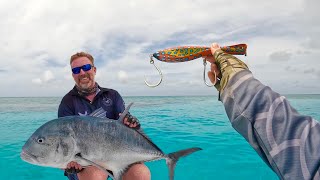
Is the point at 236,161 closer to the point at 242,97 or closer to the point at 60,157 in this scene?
the point at 60,157

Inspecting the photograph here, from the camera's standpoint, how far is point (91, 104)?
444cm

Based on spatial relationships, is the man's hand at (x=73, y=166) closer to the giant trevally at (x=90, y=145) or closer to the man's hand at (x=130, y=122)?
the giant trevally at (x=90, y=145)

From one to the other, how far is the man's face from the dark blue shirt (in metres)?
0.20

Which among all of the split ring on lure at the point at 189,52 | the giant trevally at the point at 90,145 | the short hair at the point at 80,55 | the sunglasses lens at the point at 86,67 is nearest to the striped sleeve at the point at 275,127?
the split ring on lure at the point at 189,52

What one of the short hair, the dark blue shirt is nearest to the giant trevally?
the dark blue shirt

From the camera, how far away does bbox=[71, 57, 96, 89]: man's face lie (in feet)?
14.2

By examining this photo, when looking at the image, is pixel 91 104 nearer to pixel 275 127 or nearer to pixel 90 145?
pixel 90 145

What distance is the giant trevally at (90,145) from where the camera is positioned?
10.3 ft

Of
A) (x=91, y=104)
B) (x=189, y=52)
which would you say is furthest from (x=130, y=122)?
(x=189, y=52)

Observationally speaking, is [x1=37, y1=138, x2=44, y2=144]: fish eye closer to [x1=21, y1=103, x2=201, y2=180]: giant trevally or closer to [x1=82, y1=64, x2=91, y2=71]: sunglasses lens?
[x1=21, y1=103, x2=201, y2=180]: giant trevally

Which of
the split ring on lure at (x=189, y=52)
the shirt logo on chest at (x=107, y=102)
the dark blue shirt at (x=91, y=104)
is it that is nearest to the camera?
the split ring on lure at (x=189, y=52)

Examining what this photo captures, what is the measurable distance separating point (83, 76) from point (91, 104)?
1.51ft

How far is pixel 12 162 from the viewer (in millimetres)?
9344

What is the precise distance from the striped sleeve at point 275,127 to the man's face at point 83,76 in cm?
369
